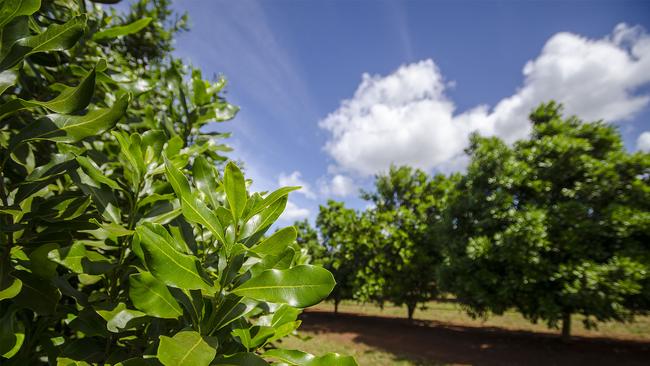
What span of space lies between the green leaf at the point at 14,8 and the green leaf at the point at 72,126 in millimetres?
315

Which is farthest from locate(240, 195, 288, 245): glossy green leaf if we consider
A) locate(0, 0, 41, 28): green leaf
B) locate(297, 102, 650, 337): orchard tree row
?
locate(297, 102, 650, 337): orchard tree row

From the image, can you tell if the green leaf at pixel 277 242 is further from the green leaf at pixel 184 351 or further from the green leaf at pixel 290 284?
the green leaf at pixel 184 351

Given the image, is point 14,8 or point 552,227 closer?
point 14,8

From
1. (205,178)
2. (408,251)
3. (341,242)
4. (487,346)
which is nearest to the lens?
(205,178)

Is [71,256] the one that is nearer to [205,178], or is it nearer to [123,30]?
[205,178]

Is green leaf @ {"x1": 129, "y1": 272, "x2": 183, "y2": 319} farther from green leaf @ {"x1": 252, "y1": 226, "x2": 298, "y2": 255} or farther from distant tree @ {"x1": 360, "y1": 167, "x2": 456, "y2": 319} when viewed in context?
distant tree @ {"x1": 360, "y1": 167, "x2": 456, "y2": 319}

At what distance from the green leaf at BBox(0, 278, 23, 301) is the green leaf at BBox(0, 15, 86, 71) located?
685 mm

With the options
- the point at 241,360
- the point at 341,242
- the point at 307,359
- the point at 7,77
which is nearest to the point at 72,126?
the point at 7,77

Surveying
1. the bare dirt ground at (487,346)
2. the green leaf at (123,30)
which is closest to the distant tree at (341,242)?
the bare dirt ground at (487,346)

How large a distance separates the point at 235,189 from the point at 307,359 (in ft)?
1.98

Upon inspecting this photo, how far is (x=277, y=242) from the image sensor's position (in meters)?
0.94

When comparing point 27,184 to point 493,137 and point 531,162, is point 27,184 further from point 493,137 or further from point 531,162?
point 493,137

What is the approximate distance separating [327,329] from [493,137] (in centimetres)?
1172

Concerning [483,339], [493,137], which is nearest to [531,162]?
[493,137]
